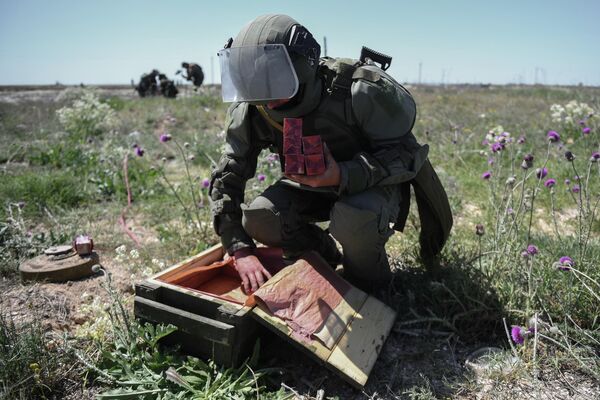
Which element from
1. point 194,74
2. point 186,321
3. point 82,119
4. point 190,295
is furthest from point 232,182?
point 194,74

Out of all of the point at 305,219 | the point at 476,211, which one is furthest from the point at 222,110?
the point at 305,219

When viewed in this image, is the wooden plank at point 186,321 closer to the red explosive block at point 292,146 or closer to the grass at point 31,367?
the grass at point 31,367

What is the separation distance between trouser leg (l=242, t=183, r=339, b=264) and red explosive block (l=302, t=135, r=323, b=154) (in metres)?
0.50

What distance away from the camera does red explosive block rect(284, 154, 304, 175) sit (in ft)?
6.10

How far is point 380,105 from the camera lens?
1.97 m

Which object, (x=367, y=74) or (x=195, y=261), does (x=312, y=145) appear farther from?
(x=195, y=261)

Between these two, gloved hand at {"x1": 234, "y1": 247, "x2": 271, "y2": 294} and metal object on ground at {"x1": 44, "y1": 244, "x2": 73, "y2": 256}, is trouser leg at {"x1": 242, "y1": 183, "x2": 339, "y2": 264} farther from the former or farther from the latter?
metal object on ground at {"x1": 44, "y1": 244, "x2": 73, "y2": 256}

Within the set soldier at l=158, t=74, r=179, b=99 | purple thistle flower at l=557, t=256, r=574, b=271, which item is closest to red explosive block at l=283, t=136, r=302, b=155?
purple thistle flower at l=557, t=256, r=574, b=271

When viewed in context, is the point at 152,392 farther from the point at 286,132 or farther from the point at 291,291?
the point at 286,132

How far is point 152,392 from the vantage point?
1664 millimetres

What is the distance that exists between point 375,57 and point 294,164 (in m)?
0.72

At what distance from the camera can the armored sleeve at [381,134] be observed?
1.94 m

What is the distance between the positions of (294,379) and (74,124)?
18.8ft

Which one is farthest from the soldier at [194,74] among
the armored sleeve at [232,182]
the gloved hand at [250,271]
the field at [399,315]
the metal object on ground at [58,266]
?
the gloved hand at [250,271]
